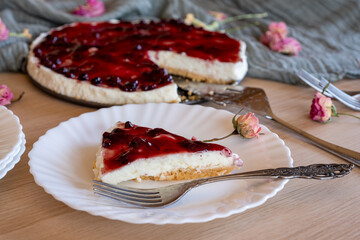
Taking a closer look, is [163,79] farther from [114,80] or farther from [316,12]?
[316,12]

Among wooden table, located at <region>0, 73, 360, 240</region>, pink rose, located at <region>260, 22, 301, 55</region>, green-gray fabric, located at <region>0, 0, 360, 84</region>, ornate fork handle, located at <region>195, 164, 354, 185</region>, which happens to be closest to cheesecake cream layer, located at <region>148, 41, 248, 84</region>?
green-gray fabric, located at <region>0, 0, 360, 84</region>

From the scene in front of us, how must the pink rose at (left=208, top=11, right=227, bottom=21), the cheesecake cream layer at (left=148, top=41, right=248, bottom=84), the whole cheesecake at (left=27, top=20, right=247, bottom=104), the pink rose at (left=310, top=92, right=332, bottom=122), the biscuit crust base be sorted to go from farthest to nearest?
the pink rose at (left=208, top=11, right=227, bottom=21) < the cheesecake cream layer at (left=148, top=41, right=248, bottom=84) < the whole cheesecake at (left=27, top=20, right=247, bottom=104) < the pink rose at (left=310, top=92, right=332, bottom=122) < the biscuit crust base

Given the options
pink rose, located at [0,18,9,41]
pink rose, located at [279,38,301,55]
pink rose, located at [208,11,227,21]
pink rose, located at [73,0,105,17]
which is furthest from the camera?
pink rose, located at [208,11,227,21]

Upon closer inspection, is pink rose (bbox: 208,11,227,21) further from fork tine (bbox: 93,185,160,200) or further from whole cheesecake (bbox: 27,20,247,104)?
fork tine (bbox: 93,185,160,200)

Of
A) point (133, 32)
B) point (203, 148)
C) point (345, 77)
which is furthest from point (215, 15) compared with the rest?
point (203, 148)

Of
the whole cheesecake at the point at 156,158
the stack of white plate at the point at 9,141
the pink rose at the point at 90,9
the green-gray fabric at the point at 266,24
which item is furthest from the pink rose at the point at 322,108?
the pink rose at the point at 90,9
